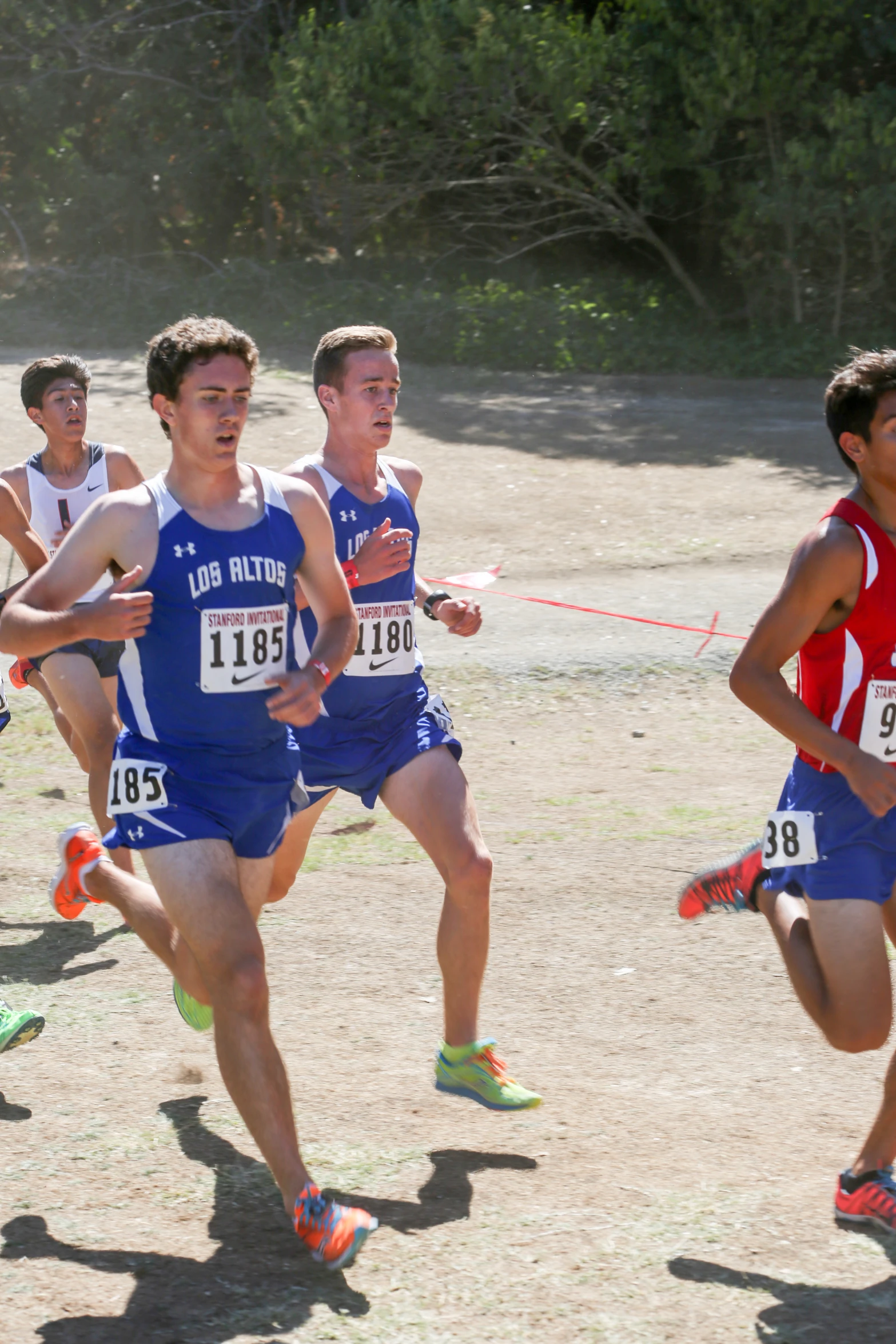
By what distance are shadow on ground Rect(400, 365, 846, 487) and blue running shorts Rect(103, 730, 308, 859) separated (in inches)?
468

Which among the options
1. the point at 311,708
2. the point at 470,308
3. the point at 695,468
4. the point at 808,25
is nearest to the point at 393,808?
the point at 311,708

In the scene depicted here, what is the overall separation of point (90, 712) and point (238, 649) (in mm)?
2365

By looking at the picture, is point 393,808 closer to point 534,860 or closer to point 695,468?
point 534,860

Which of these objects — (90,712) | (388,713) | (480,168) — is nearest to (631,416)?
(480,168)

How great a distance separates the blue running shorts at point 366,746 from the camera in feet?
15.3

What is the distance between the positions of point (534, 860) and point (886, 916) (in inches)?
114

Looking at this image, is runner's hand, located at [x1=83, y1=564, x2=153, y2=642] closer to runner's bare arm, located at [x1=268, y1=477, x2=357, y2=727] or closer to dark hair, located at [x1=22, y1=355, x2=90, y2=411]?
runner's bare arm, located at [x1=268, y1=477, x2=357, y2=727]

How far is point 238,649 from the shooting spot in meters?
3.81

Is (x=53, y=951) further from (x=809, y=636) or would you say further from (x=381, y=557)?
(x=809, y=636)

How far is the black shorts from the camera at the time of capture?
20.1 feet

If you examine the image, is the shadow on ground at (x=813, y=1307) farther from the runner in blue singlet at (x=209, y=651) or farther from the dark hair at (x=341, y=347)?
the dark hair at (x=341, y=347)

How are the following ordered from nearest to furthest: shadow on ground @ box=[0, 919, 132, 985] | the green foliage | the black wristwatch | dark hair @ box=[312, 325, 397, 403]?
1. dark hair @ box=[312, 325, 397, 403]
2. the black wristwatch
3. shadow on ground @ box=[0, 919, 132, 985]
4. the green foliage

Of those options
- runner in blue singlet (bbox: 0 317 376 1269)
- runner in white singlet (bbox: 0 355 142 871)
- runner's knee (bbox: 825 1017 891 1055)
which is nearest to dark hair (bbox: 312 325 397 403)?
runner in blue singlet (bbox: 0 317 376 1269)

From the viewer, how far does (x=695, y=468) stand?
15414 mm
